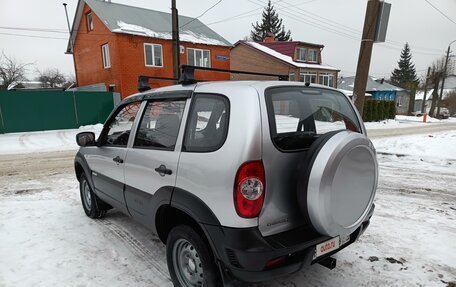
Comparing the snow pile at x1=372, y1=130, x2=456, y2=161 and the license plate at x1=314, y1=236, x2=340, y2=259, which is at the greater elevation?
the license plate at x1=314, y1=236, x2=340, y2=259

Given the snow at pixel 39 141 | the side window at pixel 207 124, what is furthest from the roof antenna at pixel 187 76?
the snow at pixel 39 141

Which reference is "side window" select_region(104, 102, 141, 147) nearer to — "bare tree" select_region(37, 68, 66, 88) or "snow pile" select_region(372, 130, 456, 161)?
"snow pile" select_region(372, 130, 456, 161)

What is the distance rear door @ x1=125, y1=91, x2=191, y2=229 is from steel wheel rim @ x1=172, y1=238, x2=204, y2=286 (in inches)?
15.9

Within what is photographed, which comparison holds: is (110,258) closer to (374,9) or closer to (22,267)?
(22,267)

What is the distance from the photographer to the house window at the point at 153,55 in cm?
2167

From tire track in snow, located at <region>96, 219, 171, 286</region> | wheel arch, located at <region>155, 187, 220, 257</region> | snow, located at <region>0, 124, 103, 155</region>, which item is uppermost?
wheel arch, located at <region>155, 187, 220, 257</region>

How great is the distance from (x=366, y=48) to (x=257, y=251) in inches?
227

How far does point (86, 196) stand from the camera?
459 centimetres

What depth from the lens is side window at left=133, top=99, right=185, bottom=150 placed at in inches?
105

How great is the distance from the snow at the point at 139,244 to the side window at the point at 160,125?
1.31m

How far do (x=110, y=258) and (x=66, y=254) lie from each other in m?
0.54

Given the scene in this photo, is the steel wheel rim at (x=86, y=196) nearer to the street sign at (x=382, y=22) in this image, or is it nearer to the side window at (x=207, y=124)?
the side window at (x=207, y=124)

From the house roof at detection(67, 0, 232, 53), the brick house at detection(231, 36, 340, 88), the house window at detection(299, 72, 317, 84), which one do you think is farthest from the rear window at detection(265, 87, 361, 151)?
the house window at detection(299, 72, 317, 84)

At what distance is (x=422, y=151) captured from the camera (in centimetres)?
903
